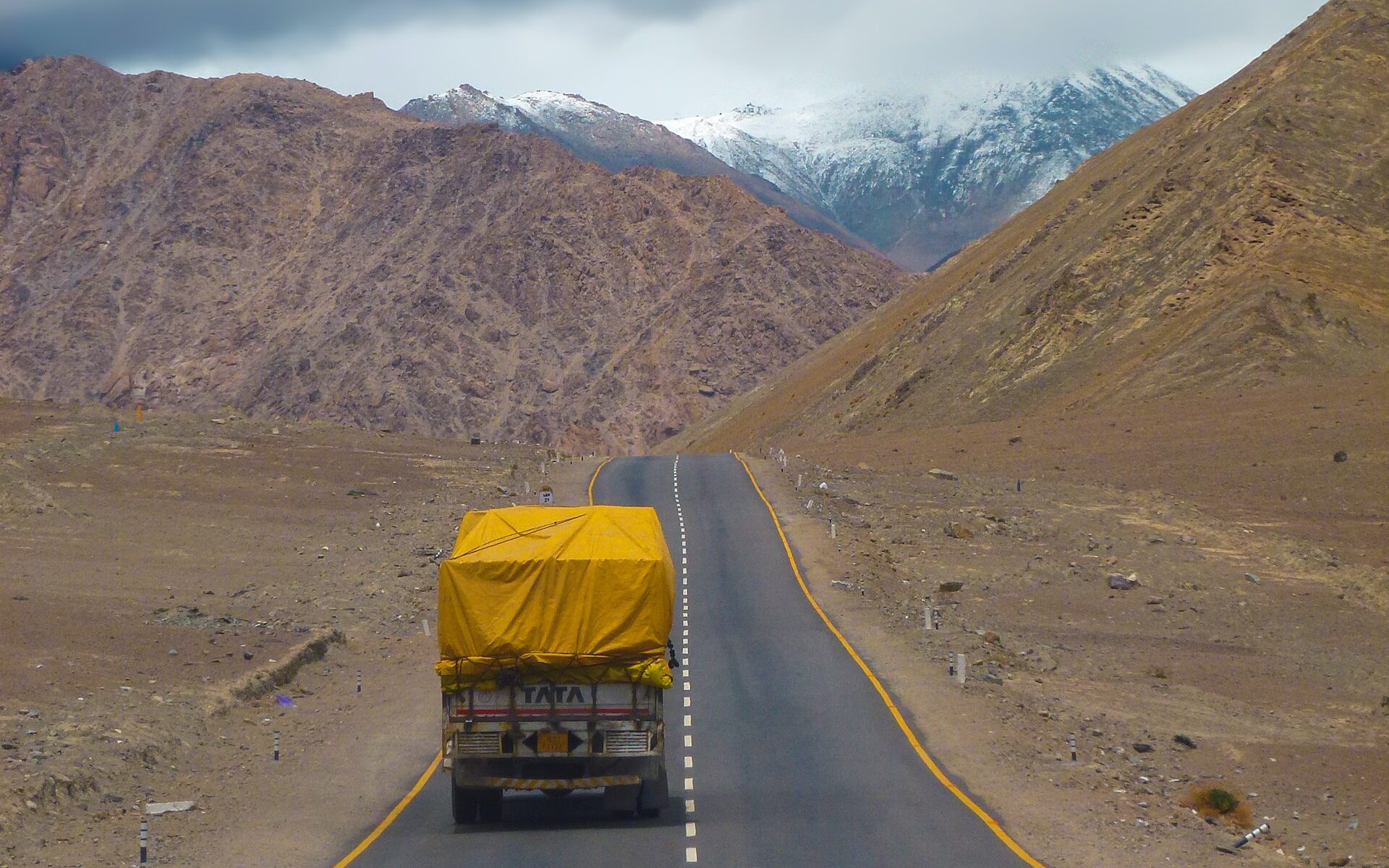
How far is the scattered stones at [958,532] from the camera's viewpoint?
139 ft

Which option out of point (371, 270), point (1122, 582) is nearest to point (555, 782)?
point (1122, 582)

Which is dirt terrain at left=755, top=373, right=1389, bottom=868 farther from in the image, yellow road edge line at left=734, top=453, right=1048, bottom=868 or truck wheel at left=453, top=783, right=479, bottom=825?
truck wheel at left=453, top=783, right=479, bottom=825

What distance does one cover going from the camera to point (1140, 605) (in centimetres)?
3575

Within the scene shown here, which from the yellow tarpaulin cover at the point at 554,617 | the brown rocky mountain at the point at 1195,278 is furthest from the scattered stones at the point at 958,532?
the yellow tarpaulin cover at the point at 554,617

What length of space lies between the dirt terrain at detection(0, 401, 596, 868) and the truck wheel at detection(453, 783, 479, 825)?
3.88 ft

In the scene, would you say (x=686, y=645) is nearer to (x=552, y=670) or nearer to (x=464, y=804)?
(x=464, y=804)

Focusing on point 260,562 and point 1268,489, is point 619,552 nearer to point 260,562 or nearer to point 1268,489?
point 260,562

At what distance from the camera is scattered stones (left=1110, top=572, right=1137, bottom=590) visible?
1459 inches

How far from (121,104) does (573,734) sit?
15140cm

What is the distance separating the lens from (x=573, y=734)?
648 inches

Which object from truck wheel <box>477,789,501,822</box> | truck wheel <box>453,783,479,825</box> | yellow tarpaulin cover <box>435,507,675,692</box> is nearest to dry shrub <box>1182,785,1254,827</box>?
yellow tarpaulin cover <box>435,507,675,692</box>

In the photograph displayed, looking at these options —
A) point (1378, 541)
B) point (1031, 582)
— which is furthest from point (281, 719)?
point (1378, 541)

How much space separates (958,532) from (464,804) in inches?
1069

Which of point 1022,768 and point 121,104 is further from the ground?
point 121,104
